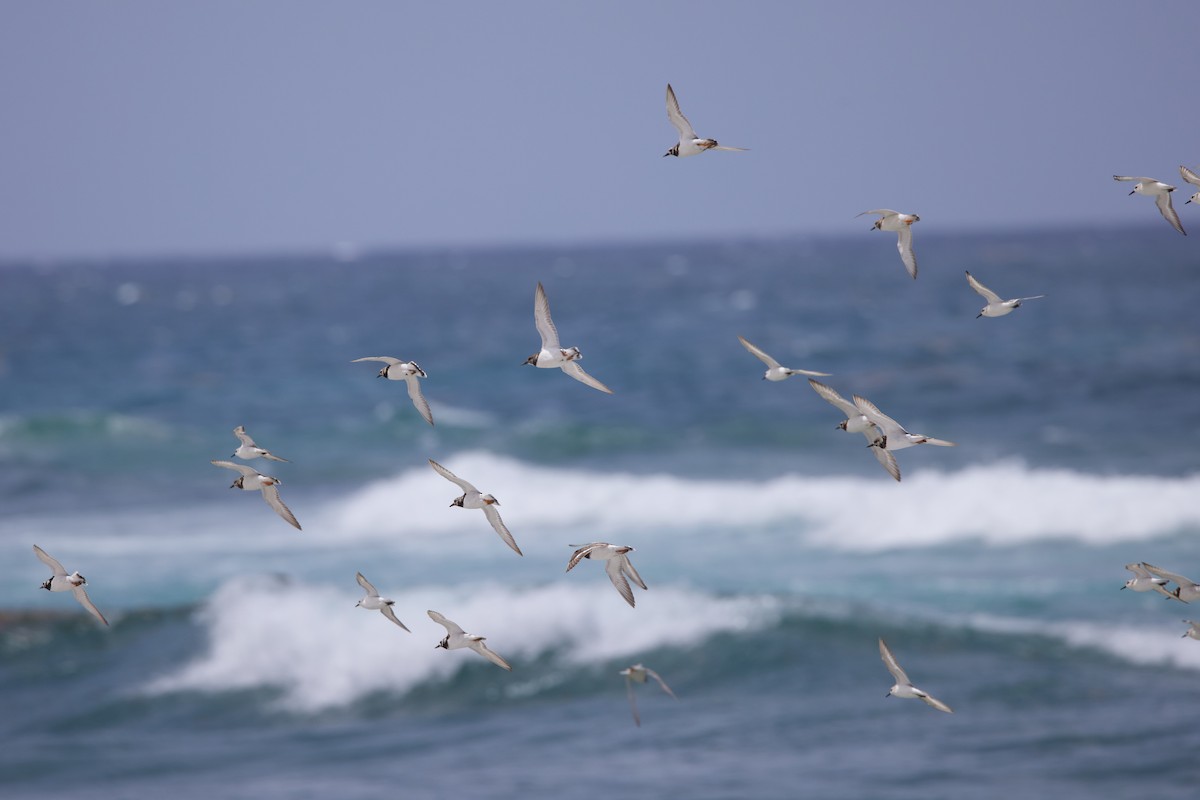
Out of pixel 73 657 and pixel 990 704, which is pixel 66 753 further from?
pixel 990 704

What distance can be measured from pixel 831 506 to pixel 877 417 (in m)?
19.9

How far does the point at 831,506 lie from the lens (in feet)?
107

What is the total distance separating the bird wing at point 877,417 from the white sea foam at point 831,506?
17.1m

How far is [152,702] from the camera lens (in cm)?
2309

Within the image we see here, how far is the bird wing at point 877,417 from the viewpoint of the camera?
42.1 feet

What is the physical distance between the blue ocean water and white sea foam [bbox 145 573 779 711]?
0.24ft

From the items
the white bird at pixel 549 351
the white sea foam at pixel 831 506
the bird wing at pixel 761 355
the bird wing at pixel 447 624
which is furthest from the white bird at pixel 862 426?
the white sea foam at pixel 831 506

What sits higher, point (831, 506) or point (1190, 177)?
point (1190, 177)

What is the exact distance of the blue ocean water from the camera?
64.3 ft

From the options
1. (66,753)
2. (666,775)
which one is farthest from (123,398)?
(666,775)

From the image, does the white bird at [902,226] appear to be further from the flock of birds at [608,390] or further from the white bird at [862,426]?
the white bird at [862,426]

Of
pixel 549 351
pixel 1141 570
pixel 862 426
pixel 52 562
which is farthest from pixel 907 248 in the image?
pixel 52 562

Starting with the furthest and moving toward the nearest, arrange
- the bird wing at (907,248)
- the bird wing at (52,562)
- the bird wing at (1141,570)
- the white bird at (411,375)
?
1. the bird wing at (907,248)
2. the white bird at (411,375)
3. the bird wing at (52,562)
4. the bird wing at (1141,570)

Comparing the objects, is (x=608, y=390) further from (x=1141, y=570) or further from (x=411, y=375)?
(x=1141, y=570)
